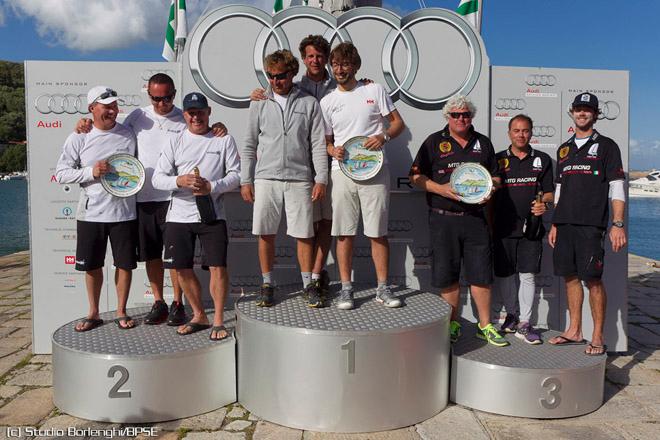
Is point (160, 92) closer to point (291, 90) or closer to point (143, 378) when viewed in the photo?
point (291, 90)

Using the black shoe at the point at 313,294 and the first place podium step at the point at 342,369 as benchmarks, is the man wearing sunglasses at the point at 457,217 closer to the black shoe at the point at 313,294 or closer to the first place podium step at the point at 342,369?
the first place podium step at the point at 342,369

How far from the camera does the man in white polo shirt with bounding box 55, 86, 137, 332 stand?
3.62m

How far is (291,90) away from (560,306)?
3.19 meters

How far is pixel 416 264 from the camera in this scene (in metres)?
4.72

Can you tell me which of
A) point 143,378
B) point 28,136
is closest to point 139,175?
point 143,378

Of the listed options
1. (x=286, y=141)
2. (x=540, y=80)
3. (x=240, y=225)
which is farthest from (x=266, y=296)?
(x=540, y=80)

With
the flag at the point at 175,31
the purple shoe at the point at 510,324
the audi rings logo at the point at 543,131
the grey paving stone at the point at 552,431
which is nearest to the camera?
the grey paving stone at the point at 552,431

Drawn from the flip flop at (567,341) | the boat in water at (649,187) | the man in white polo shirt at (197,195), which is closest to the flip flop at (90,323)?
the man in white polo shirt at (197,195)

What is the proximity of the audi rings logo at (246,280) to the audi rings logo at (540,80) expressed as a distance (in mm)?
3013

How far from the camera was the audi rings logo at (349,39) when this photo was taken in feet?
14.5

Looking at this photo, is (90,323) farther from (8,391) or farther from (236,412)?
(236,412)

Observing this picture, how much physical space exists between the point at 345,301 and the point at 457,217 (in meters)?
1.02

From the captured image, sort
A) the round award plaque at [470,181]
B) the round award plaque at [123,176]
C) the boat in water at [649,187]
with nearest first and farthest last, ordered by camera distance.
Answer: the round award plaque at [123,176] < the round award plaque at [470,181] < the boat in water at [649,187]

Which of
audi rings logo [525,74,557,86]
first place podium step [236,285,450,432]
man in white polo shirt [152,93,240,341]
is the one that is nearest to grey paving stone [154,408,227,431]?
first place podium step [236,285,450,432]
